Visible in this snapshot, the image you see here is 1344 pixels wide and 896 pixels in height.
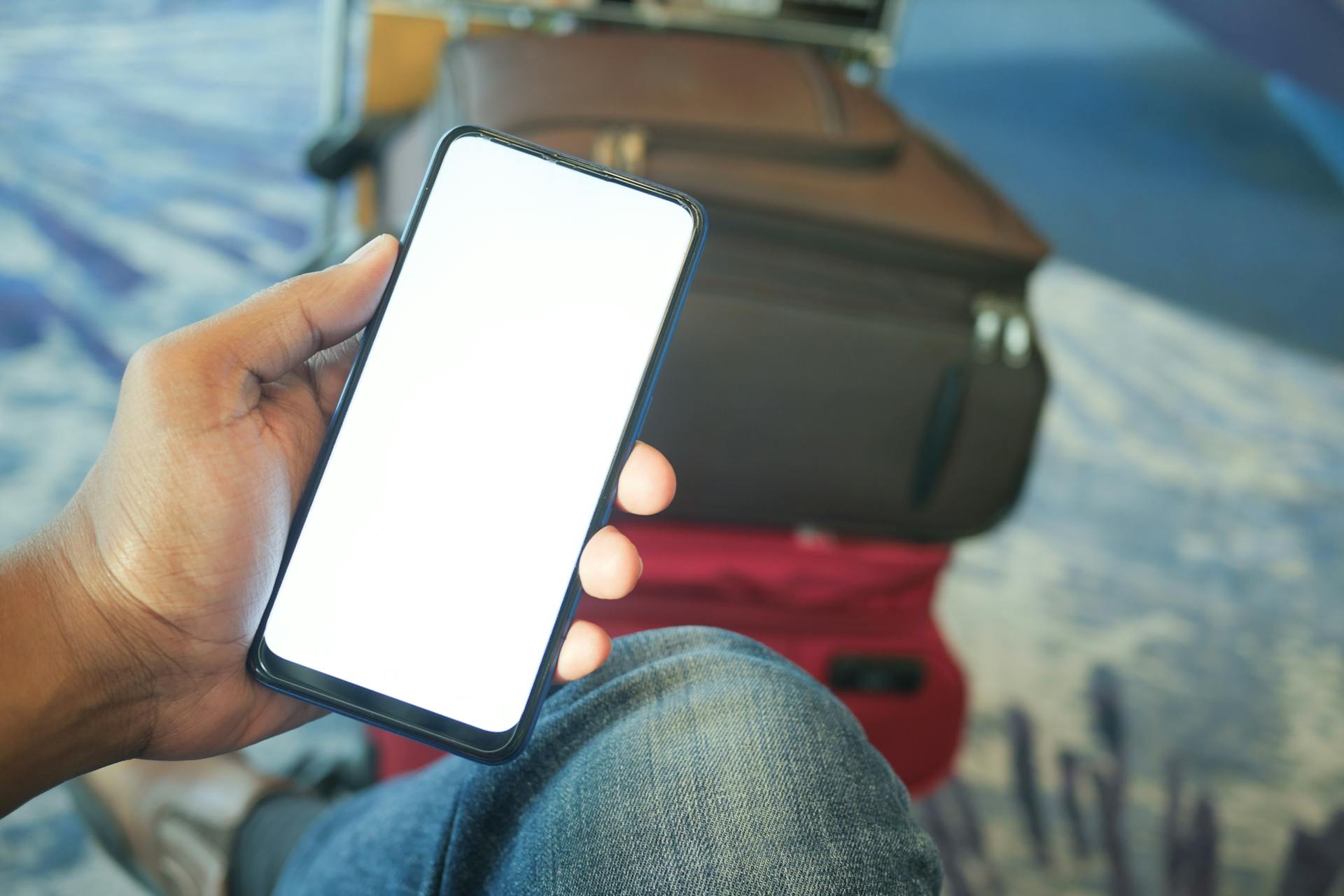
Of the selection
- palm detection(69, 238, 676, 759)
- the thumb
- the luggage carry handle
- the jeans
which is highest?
the luggage carry handle

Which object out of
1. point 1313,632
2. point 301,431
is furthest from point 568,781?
point 1313,632

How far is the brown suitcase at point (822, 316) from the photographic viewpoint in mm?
726

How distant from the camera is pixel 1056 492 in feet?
4.04

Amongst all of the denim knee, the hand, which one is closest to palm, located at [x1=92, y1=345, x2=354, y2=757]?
the hand

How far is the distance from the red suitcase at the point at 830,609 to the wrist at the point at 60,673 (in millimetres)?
324

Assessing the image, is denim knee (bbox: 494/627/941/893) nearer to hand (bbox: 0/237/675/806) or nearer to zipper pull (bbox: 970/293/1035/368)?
hand (bbox: 0/237/675/806)

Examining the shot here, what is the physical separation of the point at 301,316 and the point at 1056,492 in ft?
3.40

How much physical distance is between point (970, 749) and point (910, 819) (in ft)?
1.67

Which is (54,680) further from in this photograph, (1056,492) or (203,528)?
(1056,492)

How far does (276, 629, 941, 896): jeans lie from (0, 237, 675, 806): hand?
0.04m

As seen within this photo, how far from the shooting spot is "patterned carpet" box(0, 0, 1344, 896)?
873mm

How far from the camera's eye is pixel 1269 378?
1496mm

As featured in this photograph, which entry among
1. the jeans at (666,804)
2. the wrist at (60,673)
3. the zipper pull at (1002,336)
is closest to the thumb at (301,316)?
the wrist at (60,673)

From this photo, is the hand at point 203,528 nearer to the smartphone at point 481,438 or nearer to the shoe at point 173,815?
the smartphone at point 481,438
